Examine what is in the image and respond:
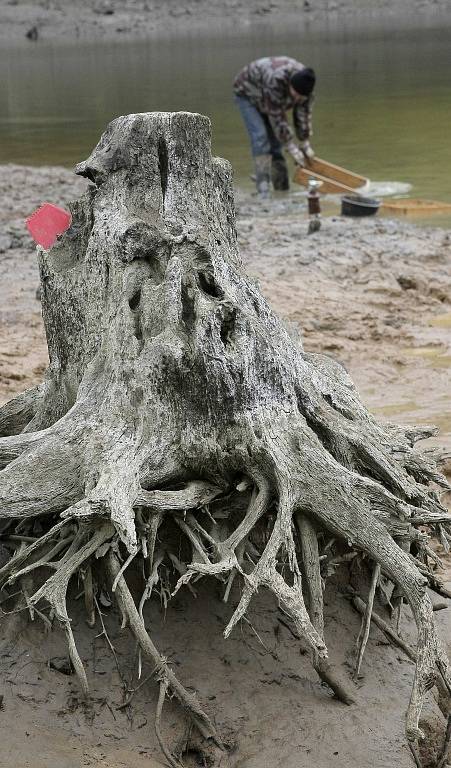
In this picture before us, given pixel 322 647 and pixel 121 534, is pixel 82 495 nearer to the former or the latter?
pixel 121 534

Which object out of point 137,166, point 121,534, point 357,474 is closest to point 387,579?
point 357,474

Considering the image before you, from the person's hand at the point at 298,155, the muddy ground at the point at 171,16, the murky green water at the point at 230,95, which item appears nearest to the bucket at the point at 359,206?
the murky green water at the point at 230,95

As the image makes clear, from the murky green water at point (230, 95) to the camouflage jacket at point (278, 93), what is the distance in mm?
1410

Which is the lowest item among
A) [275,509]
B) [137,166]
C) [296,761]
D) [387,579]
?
[296,761]

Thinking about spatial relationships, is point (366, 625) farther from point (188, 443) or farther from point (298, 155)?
point (298, 155)

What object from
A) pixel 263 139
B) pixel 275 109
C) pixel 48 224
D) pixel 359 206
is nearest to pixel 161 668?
pixel 48 224

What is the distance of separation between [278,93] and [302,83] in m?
0.38

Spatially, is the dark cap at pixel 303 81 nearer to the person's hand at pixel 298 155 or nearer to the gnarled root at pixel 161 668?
the person's hand at pixel 298 155

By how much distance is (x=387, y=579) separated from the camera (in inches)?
142

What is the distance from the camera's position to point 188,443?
3369 millimetres

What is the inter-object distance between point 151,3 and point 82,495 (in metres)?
58.3

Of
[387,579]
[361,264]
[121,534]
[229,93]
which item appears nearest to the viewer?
[121,534]

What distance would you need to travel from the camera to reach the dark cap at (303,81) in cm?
1174

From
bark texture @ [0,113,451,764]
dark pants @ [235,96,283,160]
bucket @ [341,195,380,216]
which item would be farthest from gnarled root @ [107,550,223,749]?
dark pants @ [235,96,283,160]
